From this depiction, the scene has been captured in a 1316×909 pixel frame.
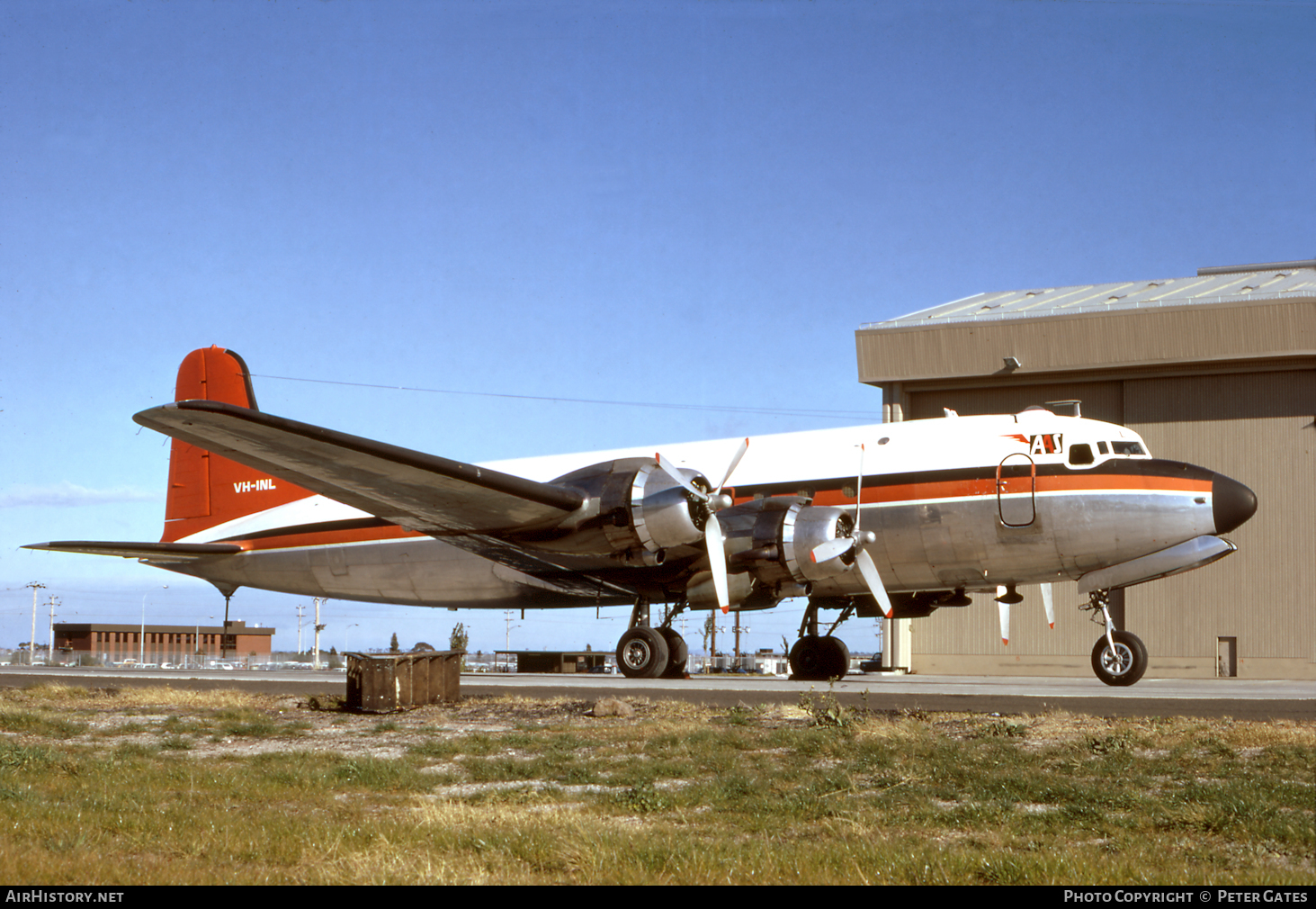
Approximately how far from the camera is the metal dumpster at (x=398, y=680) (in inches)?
689

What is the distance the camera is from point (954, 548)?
20938 millimetres

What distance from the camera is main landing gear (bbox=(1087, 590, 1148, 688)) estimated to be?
20.6 metres

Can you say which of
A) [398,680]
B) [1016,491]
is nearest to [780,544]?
[1016,491]

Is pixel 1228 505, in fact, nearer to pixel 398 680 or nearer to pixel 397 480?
pixel 398 680

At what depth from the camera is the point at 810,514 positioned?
783 inches

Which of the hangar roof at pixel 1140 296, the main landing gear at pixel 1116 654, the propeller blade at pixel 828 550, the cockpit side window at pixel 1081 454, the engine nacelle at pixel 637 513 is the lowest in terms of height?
the main landing gear at pixel 1116 654

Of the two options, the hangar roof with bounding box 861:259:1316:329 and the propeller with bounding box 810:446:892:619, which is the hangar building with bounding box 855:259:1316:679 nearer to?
the hangar roof with bounding box 861:259:1316:329

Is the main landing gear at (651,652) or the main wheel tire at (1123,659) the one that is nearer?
the main wheel tire at (1123,659)

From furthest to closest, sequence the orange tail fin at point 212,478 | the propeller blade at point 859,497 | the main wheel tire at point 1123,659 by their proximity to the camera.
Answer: the orange tail fin at point 212,478 < the propeller blade at point 859,497 < the main wheel tire at point 1123,659

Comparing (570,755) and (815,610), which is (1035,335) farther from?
(570,755)

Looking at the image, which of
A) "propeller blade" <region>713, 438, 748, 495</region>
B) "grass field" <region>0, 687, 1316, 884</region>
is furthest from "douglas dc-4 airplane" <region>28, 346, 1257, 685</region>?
"grass field" <region>0, 687, 1316, 884</region>

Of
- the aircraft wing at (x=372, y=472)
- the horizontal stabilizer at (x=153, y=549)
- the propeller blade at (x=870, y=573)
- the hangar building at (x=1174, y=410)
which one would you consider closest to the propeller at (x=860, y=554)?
the propeller blade at (x=870, y=573)

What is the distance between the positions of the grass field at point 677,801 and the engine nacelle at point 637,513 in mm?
4257

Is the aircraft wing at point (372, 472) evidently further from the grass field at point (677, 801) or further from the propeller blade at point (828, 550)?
the grass field at point (677, 801)
